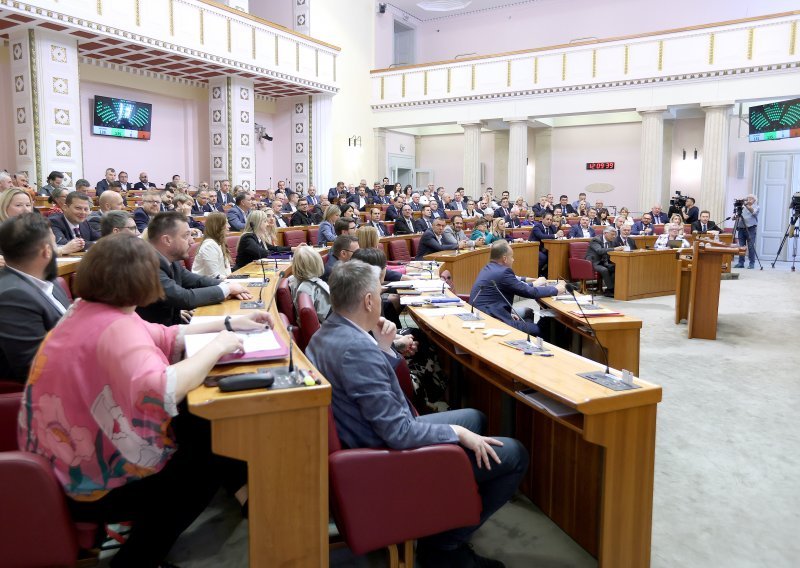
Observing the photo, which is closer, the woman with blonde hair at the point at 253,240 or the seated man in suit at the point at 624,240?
the woman with blonde hair at the point at 253,240

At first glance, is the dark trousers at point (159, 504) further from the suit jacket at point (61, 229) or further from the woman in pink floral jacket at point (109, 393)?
the suit jacket at point (61, 229)

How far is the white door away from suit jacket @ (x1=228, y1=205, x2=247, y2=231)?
1229 centimetres

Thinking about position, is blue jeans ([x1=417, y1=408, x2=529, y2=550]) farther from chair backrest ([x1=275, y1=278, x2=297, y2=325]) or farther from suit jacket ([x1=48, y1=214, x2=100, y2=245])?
suit jacket ([x1=48, y1=214, x2=100, y2=245])

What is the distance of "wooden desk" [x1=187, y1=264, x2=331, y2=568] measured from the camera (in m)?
1.75

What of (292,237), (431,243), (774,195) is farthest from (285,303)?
(774,195)

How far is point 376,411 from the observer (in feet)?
6.50

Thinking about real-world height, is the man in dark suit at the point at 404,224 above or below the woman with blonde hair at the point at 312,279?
above

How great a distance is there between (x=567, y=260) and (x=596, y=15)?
10599 millimetres

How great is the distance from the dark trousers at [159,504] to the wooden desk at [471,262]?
4844 millimetres

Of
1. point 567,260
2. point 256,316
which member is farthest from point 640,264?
point 256,316

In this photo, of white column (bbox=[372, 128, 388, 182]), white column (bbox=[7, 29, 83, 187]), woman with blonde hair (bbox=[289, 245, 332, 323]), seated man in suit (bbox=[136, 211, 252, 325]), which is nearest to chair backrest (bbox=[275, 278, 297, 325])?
woman with blonde hair (bbox=[289, 245, 332, 323])

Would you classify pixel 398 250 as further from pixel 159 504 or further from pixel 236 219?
pixel 159 504

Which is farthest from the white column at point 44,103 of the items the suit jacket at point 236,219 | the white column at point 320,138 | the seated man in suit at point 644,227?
the seated man in suit at point 644,227

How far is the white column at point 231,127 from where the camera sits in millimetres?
13367
